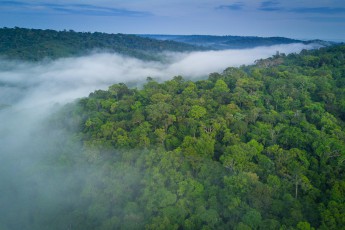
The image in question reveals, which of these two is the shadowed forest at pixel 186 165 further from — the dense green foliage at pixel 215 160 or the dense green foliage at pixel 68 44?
the dense green foliage at pixel 68 44

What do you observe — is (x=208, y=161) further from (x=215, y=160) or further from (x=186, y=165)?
(x=186, y=165)

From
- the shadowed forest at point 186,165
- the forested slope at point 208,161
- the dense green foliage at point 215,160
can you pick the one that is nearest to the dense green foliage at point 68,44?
the shadowed forest at point 186,165

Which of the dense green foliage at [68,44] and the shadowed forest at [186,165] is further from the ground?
the dense green foliage at [68,44]

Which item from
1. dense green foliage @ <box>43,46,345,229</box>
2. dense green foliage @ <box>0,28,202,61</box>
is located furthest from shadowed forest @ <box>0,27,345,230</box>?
dense green foliage @ <box>0,28,202,61</box>

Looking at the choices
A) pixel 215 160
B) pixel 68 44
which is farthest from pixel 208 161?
pixel 68 44

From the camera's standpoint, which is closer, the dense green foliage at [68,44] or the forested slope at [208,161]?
the forested slope at [208,161]

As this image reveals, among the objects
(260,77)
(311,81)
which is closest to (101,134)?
(260,77)

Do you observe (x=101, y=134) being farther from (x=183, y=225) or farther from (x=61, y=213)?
(x=183, y=225)
